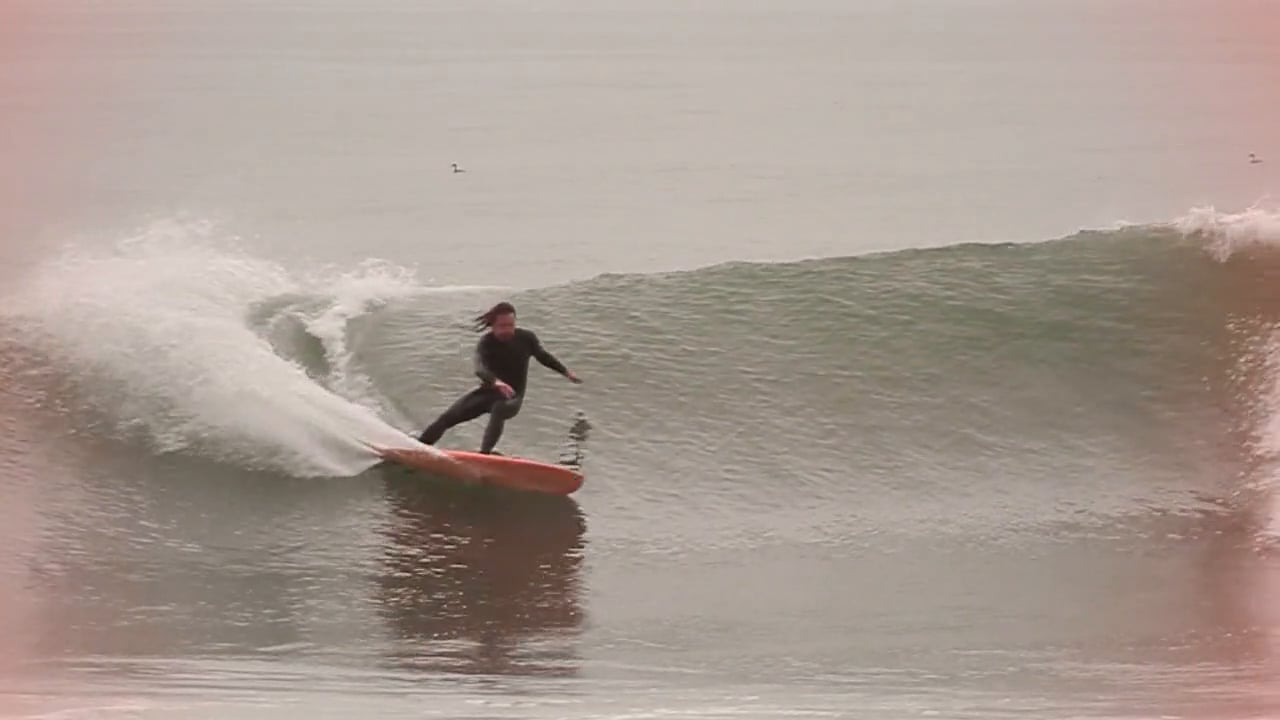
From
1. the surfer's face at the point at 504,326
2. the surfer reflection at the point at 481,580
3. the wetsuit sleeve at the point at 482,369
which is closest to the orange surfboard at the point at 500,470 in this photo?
the surfer reflection at the point at 481,580

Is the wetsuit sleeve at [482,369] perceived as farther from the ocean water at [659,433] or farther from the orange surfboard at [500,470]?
the ocean water at [659,433]

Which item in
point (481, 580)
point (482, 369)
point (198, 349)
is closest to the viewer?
point (481, 580)

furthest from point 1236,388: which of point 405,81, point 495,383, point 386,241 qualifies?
point 405,81

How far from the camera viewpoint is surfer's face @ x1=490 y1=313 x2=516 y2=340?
253 inches

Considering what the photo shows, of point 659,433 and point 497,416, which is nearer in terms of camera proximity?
point 497,416

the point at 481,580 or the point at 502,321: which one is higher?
the point at 502,321

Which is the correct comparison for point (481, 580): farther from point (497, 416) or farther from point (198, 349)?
point (198, 349)

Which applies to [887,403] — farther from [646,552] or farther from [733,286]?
[646,552]

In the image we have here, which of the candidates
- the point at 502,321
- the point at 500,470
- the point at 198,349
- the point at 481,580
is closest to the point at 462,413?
the point at 500,470

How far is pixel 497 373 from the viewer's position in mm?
6508

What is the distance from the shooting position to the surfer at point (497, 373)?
645cm

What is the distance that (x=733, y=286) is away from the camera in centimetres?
919

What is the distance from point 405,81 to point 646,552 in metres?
15.4

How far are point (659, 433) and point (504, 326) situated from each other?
126 centimetres
